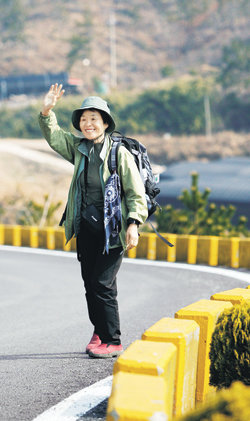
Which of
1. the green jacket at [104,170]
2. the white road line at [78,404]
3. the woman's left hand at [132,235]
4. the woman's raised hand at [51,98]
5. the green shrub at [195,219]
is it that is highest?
the woman's raised hand at [51,98]

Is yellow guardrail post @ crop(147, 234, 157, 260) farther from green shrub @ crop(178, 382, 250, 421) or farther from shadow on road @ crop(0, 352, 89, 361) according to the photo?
green shrub @ crop(178, 382, 250, 421)

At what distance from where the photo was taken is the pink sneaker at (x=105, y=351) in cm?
514

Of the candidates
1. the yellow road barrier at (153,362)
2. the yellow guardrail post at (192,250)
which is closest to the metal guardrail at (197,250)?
the yellow guardrail post at (192,250)

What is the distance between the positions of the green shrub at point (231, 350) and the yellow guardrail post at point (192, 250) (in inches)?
302

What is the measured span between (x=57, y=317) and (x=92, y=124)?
274cm

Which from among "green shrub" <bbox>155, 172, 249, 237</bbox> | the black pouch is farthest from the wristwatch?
"green shrub" <bbox>155, 172, 249, 237</bbox>

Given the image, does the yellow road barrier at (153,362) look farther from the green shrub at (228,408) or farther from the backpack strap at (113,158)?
the backpack strap at (113,158)

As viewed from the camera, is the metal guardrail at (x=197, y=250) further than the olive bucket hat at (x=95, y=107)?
Yes

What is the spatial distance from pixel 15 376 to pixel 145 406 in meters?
2.54

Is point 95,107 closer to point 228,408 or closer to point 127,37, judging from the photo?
point 228,408

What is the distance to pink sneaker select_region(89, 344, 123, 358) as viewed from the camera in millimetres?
5137

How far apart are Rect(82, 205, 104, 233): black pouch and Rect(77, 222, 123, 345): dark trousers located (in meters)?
0.05

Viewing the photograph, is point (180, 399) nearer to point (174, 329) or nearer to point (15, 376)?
point (174, 329)

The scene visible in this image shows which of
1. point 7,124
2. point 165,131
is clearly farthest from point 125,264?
point 7,124
